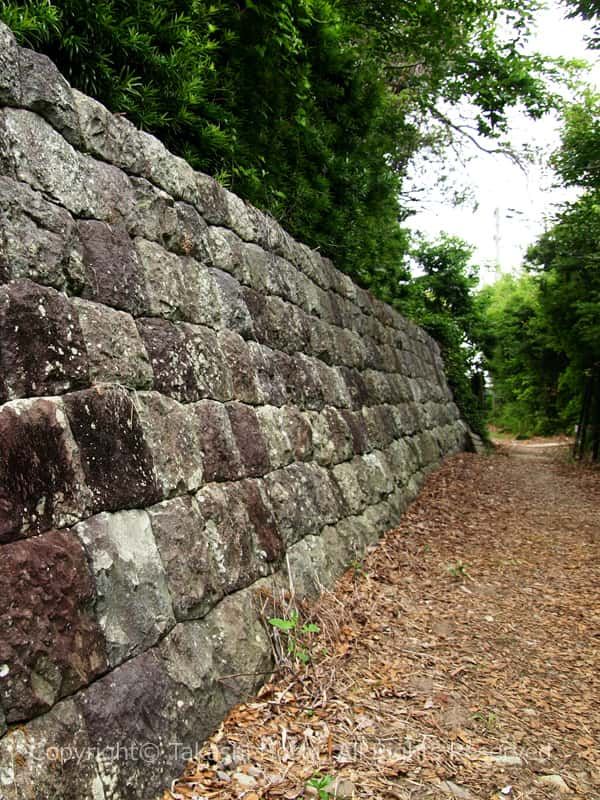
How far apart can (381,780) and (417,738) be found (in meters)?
0.33

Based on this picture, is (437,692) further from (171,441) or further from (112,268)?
(112,268)

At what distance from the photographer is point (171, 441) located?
264 cm

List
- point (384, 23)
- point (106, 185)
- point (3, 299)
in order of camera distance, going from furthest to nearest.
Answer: point (384, 23)
point (106, 185)
point (3, 299)

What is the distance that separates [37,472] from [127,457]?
443 millimetres

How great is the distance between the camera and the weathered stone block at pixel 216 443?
113 inches

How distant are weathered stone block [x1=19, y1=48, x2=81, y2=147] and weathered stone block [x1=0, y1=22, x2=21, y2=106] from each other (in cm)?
4

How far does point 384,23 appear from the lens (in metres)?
7.47

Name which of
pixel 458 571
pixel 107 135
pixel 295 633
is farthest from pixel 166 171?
pixel 458 571

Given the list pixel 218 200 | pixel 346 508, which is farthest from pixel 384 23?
pixel 346 508

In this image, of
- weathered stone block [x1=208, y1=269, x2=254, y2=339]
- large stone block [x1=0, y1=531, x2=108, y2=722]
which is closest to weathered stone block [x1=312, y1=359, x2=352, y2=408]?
weathered stone block [x1=208, y1=269, x2=254, y2=339]

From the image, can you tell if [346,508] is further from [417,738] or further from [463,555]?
[417,738]

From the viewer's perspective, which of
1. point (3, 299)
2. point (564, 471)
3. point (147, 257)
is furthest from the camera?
point (564, 471)

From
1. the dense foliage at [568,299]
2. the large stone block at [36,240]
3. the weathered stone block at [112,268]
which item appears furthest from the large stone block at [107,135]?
the dense foliage at [568,299]

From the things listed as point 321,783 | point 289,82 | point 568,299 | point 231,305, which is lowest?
point 321,783
